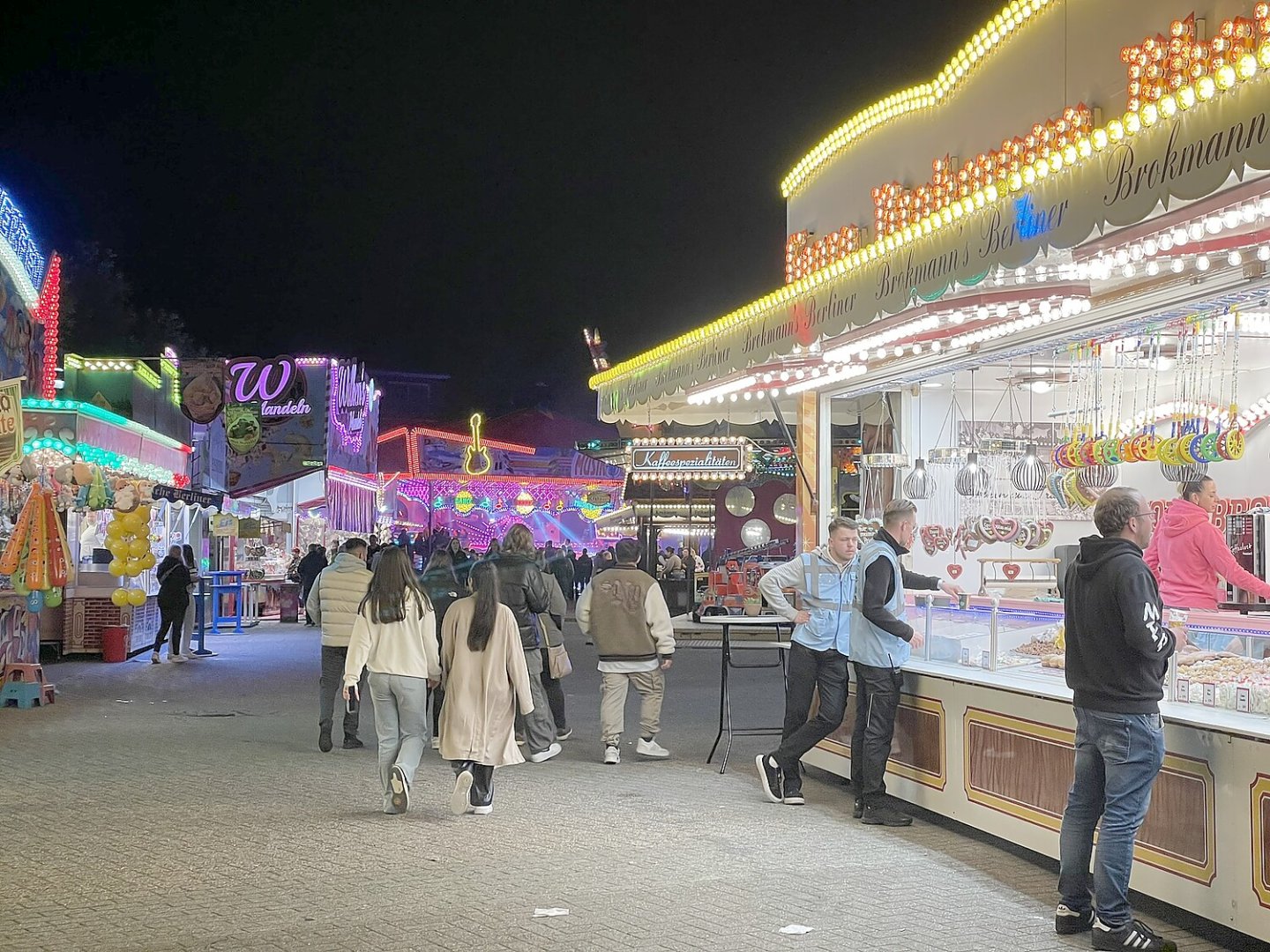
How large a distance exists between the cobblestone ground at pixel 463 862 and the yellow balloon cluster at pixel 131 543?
6066 millimetres

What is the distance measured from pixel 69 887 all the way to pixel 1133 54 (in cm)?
753

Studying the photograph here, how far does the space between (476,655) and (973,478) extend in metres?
5.20

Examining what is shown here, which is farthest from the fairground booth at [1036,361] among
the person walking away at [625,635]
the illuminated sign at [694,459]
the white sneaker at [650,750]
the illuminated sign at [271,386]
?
the illuminated sign at [271,386]

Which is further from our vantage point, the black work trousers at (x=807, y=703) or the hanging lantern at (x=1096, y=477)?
the hanging lantern at (x=1096, y=477)

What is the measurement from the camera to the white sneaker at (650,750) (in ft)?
34.2

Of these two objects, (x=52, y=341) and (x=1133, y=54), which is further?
(x=52, y=341)

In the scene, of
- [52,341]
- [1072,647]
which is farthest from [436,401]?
[1072,647]

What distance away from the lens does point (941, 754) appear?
7949mm

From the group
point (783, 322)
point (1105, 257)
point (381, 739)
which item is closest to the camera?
point (1105, 257)

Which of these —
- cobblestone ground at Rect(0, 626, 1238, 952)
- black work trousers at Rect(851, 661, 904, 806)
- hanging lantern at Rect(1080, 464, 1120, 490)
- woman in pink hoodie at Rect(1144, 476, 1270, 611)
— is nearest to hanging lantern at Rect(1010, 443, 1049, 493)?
hanging lantern at Rect(1080, 464, 1120, 490)

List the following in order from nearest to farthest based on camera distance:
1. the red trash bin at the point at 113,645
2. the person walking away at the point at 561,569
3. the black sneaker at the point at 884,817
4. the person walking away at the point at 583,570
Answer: the black sneaker at the point at 884,817, the red trash bin at the point at 113,645, the person walking away at the point at 561,569, the person walking away at the point at 583,570

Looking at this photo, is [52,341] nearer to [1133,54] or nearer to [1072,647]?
[1133,54]

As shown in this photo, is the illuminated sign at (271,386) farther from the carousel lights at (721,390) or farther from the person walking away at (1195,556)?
the person walking away at (1195,556)

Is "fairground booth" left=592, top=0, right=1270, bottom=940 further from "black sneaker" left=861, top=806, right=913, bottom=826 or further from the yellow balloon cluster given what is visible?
the yellow balloon cluster
